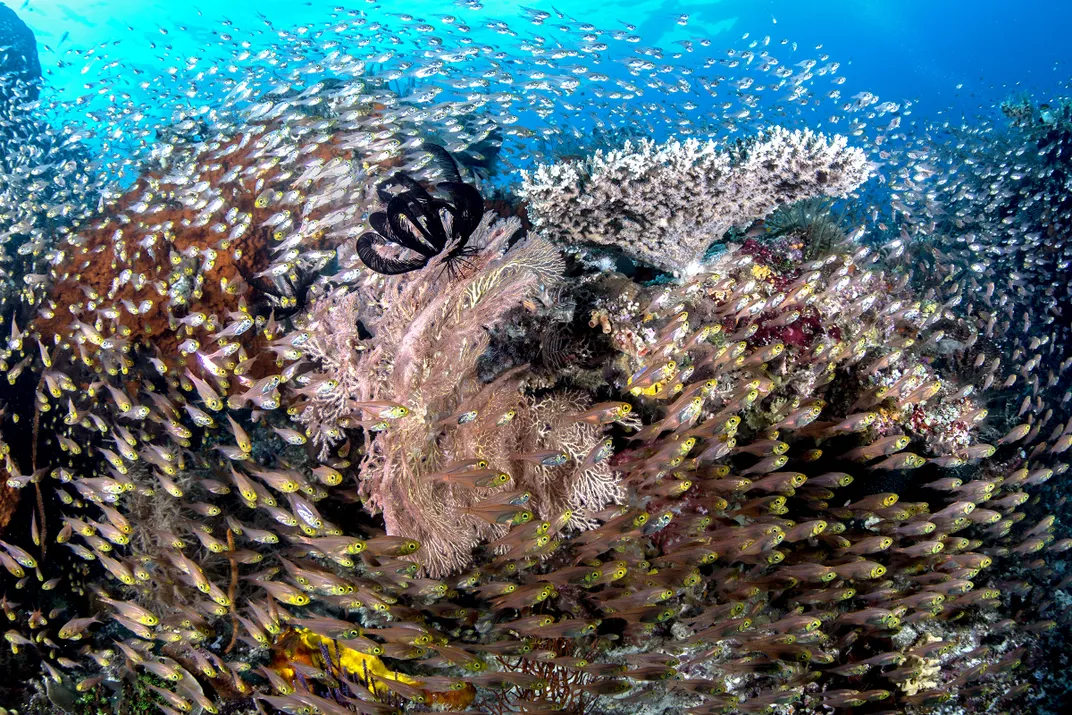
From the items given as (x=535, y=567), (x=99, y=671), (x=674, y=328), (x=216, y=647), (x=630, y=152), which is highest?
(x=630, y=152)

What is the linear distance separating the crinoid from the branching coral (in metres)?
1.54

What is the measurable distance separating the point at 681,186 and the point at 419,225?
2.82 meters

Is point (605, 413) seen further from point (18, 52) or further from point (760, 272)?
point (18, 52)

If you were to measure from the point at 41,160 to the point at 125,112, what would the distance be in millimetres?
7337

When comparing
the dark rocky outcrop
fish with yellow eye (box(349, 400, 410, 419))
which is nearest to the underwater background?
fish with yellow eye (box(349, 400, 410, 419))

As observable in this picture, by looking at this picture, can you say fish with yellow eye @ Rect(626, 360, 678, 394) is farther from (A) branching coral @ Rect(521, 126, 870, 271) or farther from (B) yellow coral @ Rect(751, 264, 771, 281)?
(B) yellow coral @ Rect(751, 264, 771, 281)

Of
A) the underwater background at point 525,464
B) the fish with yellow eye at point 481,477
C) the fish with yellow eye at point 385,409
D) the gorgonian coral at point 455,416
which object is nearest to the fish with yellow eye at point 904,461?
the underwater background at point 525,464

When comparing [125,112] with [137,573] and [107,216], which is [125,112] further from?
[137,573]

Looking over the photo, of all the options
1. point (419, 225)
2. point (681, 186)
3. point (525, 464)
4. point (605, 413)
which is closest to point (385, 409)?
point (525, 464)

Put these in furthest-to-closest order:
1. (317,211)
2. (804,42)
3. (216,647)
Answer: (804,42) < (317,211) < (216,647)

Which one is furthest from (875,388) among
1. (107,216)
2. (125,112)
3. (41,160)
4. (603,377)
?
(41,160)

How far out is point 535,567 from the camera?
5051 millimetres

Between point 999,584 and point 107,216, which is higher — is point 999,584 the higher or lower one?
the lower one

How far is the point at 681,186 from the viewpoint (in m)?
5.43
